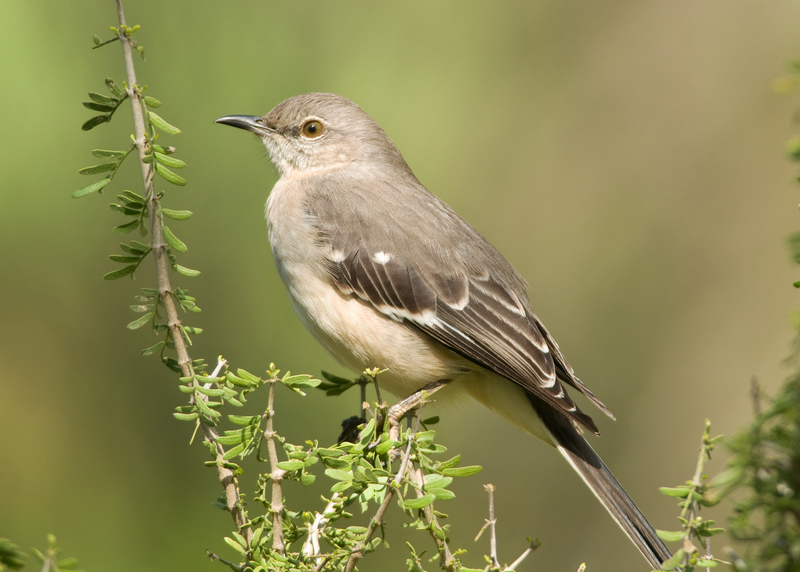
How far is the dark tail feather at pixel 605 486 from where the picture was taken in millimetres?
2877

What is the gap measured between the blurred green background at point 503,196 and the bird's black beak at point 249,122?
0.05 metres

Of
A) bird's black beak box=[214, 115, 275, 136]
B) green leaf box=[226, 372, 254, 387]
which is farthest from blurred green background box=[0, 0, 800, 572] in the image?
green leaf box=[226, 372, 254, 387]

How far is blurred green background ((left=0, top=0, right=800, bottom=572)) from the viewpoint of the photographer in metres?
3.31

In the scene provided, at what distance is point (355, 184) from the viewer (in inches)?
146

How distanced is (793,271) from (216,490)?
167 inches

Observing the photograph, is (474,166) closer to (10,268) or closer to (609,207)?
(609,207)

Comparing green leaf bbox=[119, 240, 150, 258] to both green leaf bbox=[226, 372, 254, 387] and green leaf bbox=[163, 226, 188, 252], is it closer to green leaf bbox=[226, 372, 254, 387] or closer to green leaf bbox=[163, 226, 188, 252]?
green leaf bbox=[163, 226, 188, 252]

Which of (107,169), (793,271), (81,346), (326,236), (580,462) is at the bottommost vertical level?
(580,462)

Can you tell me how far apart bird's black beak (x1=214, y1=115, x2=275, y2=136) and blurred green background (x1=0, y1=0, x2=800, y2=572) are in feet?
0.17

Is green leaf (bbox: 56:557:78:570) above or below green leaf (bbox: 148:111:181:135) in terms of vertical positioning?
below

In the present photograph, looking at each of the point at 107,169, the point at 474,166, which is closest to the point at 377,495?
the point at 107,169

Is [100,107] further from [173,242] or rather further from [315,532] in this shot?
[315,532]

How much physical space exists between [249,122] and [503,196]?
230 centimetres

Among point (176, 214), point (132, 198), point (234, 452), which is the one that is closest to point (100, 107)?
point (132, 198)
